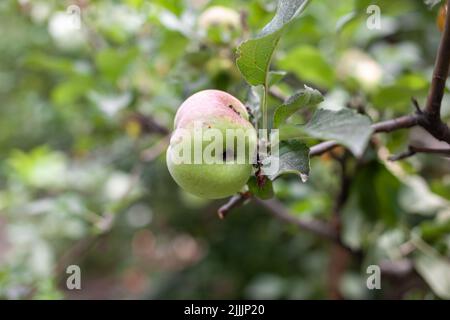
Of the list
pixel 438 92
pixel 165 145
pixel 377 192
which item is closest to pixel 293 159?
pixel 438 92

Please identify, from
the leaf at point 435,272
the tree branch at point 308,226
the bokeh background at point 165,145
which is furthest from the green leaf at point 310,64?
the leaf at point 435,272

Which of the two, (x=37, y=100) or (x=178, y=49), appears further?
(x=37, y=100)

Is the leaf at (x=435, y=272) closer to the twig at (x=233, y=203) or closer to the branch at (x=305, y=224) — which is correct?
the branch at (x=305, y=224)

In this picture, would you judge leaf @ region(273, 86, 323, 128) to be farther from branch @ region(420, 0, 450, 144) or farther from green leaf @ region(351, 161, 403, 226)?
green leaf @ region(351, 161, 403, 226)

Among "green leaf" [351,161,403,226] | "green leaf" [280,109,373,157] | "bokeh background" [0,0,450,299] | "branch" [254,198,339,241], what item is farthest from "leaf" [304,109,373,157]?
"branch" [254,198,339,241]
